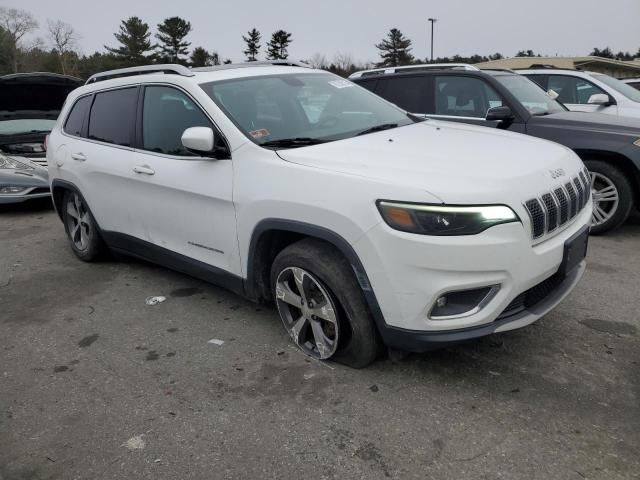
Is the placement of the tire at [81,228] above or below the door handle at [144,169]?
below

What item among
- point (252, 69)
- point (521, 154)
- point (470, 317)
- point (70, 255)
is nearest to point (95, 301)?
point (70, 255)

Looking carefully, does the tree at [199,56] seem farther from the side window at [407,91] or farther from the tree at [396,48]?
the side window at [407,91]

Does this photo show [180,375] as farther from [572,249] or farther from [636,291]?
[636,291]

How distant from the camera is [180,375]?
3211 millimetres

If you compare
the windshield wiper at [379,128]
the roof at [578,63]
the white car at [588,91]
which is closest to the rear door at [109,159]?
the windshield wiper at [379,128]

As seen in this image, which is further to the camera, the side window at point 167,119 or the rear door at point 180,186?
the side window at point 167,119

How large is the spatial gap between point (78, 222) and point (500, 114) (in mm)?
4300

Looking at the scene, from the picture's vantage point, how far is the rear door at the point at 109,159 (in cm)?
429

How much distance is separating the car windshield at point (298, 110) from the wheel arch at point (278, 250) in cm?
54

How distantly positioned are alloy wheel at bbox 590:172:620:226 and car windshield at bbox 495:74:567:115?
98cm

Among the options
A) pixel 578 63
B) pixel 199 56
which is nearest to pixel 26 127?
pixel 578 63

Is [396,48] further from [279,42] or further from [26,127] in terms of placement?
[26,127]

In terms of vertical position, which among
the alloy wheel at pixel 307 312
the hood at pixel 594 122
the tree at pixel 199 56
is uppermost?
the tree at pixel 199 56

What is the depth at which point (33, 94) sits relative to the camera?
852cm
